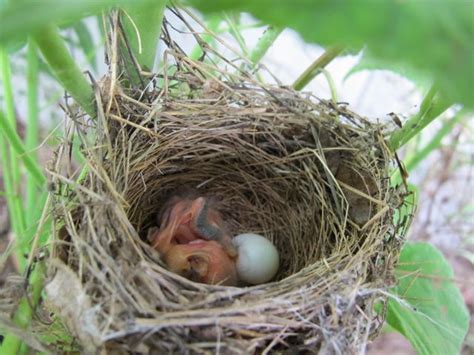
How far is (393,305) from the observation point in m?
0.84

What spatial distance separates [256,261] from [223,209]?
17cm

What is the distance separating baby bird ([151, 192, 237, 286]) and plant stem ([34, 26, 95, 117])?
0.27m

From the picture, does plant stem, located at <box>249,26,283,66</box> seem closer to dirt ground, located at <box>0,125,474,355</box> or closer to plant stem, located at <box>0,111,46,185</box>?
plant stem, located at <box>0,111,46,185</box>

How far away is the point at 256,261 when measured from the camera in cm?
95

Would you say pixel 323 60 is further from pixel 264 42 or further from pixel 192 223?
pixel 192 223

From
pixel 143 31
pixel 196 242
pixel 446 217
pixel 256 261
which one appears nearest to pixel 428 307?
pixel 256 261

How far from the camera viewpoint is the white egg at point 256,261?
96cm

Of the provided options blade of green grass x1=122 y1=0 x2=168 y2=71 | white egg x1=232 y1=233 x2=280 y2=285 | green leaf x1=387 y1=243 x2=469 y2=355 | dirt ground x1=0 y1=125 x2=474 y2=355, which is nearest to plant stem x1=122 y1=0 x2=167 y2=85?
blade of green grass x1=122 y1=0 x2=168 y2=71

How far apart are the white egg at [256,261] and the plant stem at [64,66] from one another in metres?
0.36

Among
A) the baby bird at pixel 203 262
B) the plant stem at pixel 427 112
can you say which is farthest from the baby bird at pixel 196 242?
the plant stem at pixel 427 112

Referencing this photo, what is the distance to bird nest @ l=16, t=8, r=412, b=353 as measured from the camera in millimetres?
587

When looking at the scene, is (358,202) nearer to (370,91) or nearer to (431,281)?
(431,281)

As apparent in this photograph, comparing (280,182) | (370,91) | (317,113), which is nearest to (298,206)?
(280,182)

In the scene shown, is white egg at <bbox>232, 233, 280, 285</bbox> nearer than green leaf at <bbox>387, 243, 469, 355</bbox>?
No
